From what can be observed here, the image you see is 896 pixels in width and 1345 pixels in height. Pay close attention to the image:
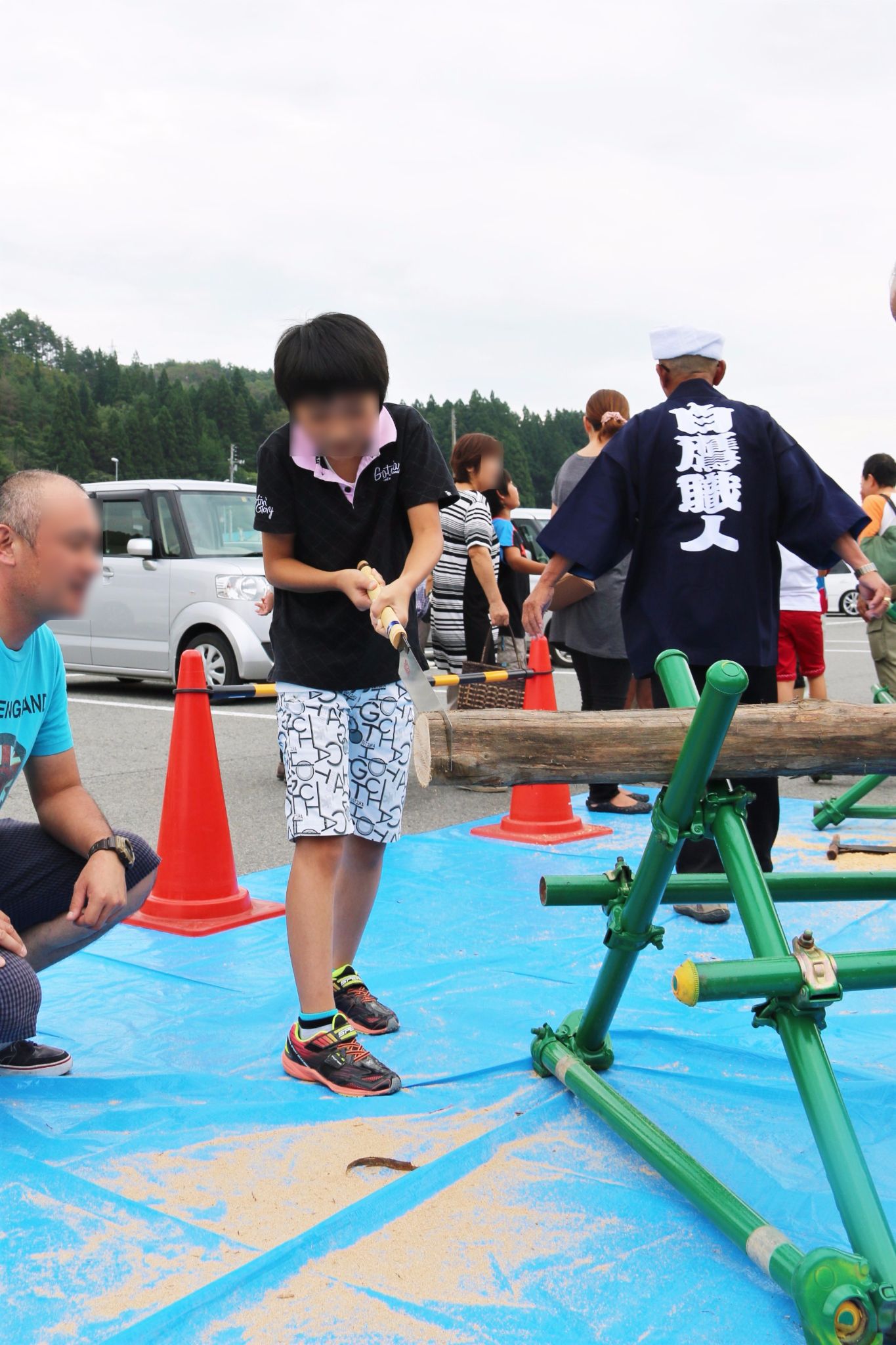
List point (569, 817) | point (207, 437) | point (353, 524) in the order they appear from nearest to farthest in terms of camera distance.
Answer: point (353, 524)
point (569, 817)
point (207, 437)

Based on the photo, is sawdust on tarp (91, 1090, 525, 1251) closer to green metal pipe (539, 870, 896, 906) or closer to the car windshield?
green metal pipe (539, 870, 896, 906)

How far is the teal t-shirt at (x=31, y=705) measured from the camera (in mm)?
2479

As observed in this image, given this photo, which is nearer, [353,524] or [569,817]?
[353,524]

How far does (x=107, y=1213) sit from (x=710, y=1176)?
1051mm

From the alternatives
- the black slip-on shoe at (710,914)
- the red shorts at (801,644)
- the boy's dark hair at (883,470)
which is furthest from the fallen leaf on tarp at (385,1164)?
the boy's dark hair at (883,470)

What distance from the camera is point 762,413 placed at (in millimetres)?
3826

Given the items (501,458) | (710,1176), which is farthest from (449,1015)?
(501,458)

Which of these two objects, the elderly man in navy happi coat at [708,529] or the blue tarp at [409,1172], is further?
the elderly man in navy happi coat at [708,529]

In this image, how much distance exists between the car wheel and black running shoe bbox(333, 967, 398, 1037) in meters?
6.69

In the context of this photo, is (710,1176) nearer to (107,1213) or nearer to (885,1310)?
(885,1310)

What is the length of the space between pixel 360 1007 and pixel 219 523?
313 inches

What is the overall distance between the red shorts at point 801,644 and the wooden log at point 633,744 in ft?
13.1

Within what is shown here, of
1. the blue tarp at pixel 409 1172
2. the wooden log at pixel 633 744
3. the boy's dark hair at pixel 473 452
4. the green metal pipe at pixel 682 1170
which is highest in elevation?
the boy's dark hair at pixel 473 452

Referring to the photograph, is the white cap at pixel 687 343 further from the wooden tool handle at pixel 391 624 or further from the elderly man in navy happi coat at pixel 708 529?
the wooden tool handle at pixel 391 624
